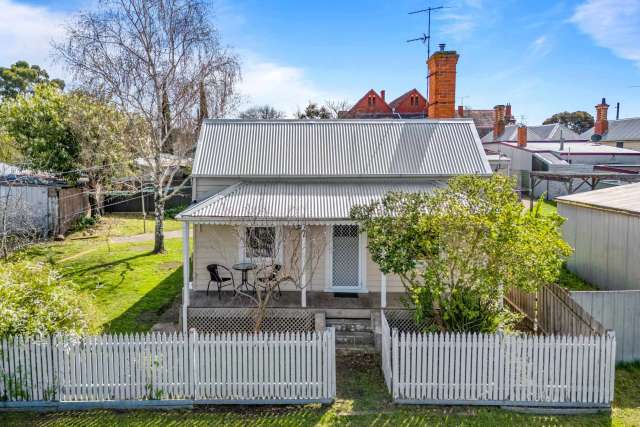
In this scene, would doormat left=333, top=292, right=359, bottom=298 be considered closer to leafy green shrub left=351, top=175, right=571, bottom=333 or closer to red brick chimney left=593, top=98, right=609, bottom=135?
leafy green shrub left=351, top=175, right=571, bottom=333

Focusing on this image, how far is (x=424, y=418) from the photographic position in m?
8.46

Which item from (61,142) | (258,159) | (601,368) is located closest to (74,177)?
(61,142)

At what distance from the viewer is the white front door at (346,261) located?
13922mm

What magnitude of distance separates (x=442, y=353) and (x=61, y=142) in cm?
2478

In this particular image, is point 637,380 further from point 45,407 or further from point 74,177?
point 74,177

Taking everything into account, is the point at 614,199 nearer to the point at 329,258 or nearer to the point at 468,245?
the point at 468,245

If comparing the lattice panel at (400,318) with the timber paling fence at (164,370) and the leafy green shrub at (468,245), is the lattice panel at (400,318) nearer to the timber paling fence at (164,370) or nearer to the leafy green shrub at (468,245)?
the leafy green shrub at (468,245)

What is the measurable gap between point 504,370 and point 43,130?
85.3 ft

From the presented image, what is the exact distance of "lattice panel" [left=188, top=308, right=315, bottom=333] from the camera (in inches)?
488

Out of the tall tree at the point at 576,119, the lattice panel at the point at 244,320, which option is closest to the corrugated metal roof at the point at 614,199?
the lattice panel at the point at 244,320

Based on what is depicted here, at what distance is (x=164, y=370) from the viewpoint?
8828 millimetres

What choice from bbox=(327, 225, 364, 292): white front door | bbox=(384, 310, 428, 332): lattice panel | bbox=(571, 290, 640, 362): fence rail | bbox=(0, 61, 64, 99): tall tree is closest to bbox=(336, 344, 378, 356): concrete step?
bbox=(384, 310, 428, 332): lattice panel

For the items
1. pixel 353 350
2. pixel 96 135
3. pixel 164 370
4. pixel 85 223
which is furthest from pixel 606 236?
pixel 85 223

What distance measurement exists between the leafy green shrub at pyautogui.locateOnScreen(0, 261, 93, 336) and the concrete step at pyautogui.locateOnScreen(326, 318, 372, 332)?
5.85 m
